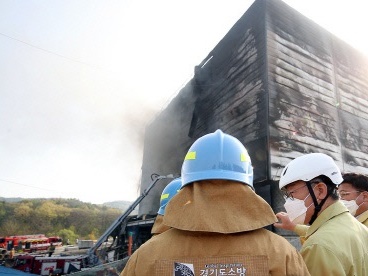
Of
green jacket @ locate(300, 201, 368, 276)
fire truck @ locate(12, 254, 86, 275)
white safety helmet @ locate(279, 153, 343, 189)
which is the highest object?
white safety helmet @ locate(279, 153, 343, 189)

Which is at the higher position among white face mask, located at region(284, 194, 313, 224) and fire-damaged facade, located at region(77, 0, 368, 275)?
fire-damaged facade, located at region(77, 0, 368, 275)

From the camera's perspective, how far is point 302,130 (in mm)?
7559

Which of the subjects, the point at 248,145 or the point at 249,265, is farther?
the point at 248,145

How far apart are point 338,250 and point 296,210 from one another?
2.46ft

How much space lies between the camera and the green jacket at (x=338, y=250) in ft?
4.49

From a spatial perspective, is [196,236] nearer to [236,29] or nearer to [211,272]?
[211,272]

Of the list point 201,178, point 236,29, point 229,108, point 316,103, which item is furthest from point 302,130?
point 201,178

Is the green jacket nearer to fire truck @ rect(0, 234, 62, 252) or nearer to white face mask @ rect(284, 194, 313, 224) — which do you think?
white face mask @ rect(284, 194, 313, 224)

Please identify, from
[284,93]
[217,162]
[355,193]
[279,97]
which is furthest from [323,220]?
[284,93]

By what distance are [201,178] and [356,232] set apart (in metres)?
1.12

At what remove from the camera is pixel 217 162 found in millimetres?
1299

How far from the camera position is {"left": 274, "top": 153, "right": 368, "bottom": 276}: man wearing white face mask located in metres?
1.40

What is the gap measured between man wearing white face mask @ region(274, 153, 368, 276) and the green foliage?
124ft

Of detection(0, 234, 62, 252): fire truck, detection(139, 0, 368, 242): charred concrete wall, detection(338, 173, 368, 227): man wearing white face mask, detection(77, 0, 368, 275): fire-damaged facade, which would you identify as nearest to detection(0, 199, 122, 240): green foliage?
detection(0, 234, 62, 252): fire truck
